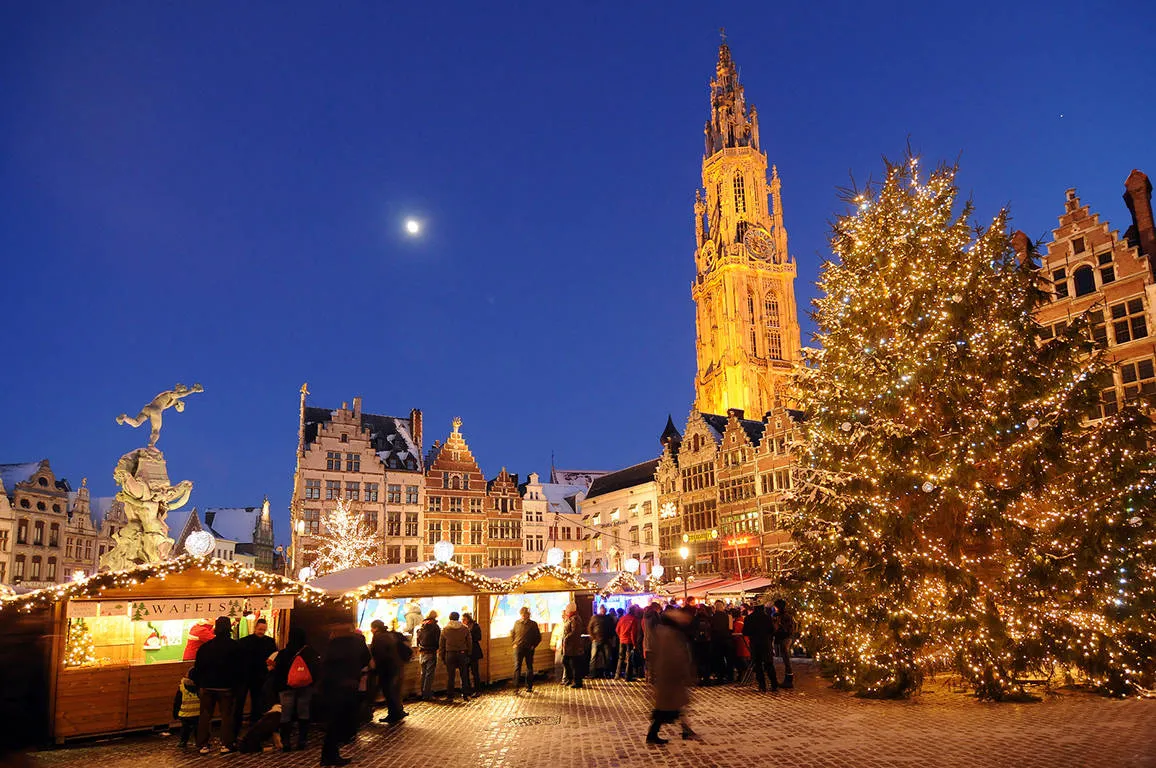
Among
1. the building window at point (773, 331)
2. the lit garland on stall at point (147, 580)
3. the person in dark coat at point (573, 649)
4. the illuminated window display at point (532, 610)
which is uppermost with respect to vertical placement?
the building window at point (773, 331)

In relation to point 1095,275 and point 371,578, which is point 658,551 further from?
point 371,578

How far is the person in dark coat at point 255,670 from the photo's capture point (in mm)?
10469

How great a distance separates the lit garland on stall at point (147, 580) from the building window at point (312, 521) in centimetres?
3392

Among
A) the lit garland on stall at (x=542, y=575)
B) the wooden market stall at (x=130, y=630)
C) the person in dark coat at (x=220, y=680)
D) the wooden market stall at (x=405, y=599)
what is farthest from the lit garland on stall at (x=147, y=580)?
the lit garland on stall at (x=542, y=575)

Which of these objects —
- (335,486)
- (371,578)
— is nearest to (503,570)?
(371,578)

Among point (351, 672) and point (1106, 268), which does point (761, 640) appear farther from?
point (1106, 268)

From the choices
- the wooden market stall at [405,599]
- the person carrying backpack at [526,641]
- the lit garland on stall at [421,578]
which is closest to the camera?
the wooden market stall at [405,599]

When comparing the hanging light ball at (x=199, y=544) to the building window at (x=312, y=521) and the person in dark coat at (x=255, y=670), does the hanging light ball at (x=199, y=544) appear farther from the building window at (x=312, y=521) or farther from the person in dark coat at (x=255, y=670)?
the building window at (x=312, y=521)

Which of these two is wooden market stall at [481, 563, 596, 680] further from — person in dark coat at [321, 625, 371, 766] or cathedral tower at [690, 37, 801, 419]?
cathedral tower at [690, 37, 801, 419]

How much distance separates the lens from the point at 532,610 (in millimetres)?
18547

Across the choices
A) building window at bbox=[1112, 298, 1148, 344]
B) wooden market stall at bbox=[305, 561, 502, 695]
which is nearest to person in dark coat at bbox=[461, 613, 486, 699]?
wooden market stall at bbox=[305, 561, 502, 695]

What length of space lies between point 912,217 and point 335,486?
39.6 meters

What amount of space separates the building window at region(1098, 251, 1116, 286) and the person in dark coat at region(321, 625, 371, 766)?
76.8 feet

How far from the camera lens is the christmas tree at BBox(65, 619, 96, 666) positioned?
11.5 metres
